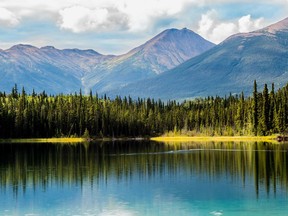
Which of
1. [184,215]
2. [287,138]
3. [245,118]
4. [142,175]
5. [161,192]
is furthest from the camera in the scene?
[245,118]

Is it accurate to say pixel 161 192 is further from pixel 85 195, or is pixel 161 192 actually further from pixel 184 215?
pixel 184 215

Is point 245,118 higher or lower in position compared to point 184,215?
higher

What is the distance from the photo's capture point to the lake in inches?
1896

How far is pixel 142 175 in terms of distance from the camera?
2879 inches

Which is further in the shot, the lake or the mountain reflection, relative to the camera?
the mountain reflection

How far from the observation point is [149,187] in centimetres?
6138

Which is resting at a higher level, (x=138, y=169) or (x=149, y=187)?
(x=138, y=169)

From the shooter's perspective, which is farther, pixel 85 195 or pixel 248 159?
pixel 248 159

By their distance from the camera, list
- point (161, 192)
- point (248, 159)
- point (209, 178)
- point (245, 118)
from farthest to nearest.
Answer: point (245, 118), point (248, 159), point (209, 178), point (161, 192)

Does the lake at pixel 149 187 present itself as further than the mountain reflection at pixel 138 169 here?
No

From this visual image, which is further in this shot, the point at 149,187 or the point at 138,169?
the point at 138,169

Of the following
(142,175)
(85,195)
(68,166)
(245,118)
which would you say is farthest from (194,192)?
(245,118)

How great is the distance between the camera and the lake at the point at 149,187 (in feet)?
158

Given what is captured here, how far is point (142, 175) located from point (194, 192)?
1734 centimetres
